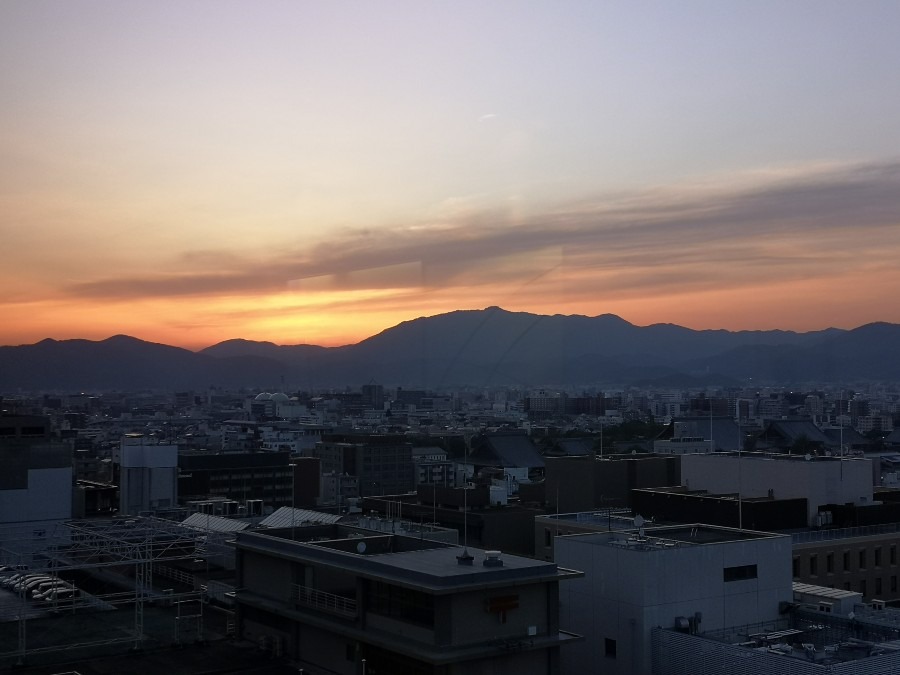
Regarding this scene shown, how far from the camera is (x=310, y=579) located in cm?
876

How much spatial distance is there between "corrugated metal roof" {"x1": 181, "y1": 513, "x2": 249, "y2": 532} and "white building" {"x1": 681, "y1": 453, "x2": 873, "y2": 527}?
8046 millimetres

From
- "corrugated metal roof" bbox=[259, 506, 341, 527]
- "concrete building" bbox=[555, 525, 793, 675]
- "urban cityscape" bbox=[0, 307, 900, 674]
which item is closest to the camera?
"urban cityscape" bbox=[0, 307, 900, 674]

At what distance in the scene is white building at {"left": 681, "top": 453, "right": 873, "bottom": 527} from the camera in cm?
1453

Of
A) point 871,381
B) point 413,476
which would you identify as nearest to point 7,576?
point 413,476

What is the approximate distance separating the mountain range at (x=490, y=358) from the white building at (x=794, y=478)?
16.0 feet

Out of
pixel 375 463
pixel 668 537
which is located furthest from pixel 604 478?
pixel 375 463

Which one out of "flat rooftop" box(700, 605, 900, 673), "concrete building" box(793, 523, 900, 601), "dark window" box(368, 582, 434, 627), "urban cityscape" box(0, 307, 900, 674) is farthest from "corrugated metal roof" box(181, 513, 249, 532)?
"flat rooftop" box(700, 605, 900, 673)

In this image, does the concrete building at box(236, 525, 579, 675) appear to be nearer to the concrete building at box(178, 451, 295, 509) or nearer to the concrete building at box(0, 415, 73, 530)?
the concrete building at box(0, 415, 73, 530)

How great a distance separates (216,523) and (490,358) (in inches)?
278

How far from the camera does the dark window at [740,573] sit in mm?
9414

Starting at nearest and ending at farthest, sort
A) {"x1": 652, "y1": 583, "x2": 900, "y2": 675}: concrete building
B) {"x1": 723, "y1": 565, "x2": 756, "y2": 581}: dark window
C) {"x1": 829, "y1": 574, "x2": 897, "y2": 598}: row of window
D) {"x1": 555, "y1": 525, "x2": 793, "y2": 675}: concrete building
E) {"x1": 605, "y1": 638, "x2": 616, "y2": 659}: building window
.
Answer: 1. {"x1": 652, "y1": 583, "x2": 900, "y2": 675}: concrete building
2. {"x1": 555, "y1": 525, "x2": 793, "y2": 675}: concrete building
3. {"x1": 605, "y1": 638, "x2": 616, "y2": 659}: building window
4. {"x1": 723, "y1": 565, "x2": 756, "y2": 581}: dark window
5. {"x1": 829, "y1": 574, "x2": 897, "y2": 598}: row of window

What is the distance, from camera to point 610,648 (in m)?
9.09

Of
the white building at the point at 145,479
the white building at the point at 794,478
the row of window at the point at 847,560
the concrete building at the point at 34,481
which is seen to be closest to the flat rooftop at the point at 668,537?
the row of window at the point at 847,560

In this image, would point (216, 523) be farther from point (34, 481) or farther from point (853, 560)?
point (853, 560)
